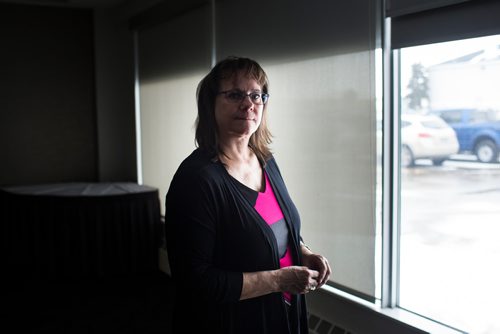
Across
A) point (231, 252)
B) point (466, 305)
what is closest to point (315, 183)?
point (466, 305)

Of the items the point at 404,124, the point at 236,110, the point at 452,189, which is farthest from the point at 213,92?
the point at 452,189

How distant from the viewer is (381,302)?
93.2 inches

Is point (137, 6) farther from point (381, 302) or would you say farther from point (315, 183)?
point (381, 302)

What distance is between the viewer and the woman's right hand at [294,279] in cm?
149

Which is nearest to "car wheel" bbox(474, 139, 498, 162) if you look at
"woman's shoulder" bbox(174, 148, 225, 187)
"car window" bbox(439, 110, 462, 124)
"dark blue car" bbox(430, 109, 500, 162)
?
"dark blue car" bbox(430, 109, 500, 162)

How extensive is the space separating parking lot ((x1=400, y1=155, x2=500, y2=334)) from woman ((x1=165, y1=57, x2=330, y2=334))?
776 mm

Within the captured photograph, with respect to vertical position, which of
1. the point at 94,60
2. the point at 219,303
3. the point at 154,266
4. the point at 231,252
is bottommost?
Result: the point at 154,266

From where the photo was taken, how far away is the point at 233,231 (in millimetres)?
1459

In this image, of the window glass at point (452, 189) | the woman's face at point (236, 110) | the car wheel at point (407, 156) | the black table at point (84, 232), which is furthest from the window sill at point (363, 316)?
the black table at point (84, 232)

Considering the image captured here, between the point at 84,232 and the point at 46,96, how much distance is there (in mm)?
1855

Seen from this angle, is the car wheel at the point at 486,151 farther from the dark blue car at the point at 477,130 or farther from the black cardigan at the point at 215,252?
the black cardigan at the point at 215,252

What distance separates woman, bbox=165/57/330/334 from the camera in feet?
4.64

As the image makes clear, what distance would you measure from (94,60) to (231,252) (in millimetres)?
4426

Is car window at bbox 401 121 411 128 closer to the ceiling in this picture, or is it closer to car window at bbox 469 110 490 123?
car window at bbox 469 110 490 123
